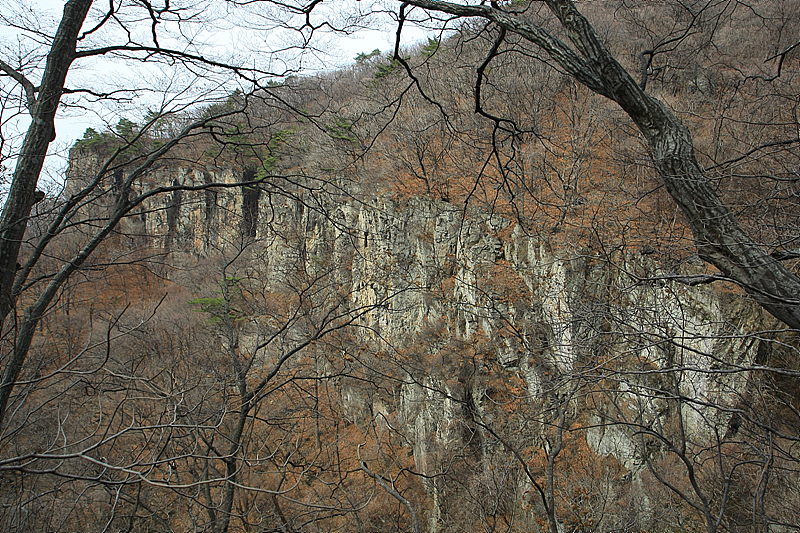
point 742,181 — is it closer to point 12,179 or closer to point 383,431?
point 12,179

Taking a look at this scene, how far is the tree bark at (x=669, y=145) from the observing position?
7.46 ft

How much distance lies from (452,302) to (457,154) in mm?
4639

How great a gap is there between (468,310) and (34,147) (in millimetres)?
10053

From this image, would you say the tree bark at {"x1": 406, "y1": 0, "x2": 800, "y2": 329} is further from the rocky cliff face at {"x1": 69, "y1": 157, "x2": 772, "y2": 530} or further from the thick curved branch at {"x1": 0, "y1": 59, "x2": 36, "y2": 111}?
the rocky cliff face at {"x1": 69, "y1": 157, "x2": 772, "y2": 530}

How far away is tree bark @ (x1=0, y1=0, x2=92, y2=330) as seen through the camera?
2.24m

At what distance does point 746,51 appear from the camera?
12867mm

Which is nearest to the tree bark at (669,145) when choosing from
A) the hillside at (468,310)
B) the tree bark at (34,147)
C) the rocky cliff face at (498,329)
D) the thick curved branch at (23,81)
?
the hillside at (468,310)

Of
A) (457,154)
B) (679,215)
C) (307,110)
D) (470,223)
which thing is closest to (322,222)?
(457,154)

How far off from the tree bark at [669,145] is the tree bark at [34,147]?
2.01m

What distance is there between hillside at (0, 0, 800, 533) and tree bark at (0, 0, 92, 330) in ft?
0.37

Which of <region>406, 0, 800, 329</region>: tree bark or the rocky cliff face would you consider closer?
<region>406, 0, 800, 329</region>: tree bark

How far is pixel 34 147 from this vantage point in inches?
92.1

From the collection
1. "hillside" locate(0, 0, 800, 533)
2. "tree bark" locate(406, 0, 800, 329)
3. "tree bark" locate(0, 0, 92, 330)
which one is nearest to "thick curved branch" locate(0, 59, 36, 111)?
"tree bark" locate(0, 0, 92, 330)

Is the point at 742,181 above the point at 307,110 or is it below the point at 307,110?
above
